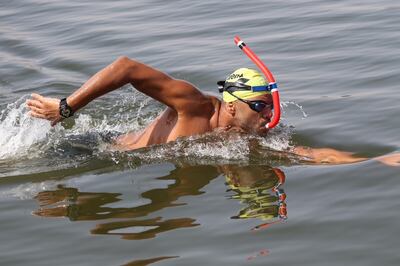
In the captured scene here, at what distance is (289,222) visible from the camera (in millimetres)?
6297

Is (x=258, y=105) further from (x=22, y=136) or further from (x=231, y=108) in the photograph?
(x=22, y=136)

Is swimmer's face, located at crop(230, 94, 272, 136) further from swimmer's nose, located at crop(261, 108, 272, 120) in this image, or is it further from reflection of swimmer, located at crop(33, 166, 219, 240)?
reflection of swimmer, located at crop(33, 166, 219, 240)

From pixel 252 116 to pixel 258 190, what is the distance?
2.73ft

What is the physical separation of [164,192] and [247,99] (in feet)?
3.39

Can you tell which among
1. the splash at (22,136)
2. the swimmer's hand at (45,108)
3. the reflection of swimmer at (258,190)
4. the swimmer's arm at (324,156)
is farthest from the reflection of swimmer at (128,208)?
the splash at (22,136)

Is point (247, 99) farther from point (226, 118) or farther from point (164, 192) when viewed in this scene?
point (164, 192)

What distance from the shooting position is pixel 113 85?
7.30 meters

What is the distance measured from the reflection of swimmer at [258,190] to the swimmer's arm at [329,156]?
1.35 ft

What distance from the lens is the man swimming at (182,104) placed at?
7285 millimetres

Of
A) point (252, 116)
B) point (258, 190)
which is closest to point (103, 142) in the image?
point (252, 116)

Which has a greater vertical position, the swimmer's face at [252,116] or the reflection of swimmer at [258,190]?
the swimmer's face at [252,116]

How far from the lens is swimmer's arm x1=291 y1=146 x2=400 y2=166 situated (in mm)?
7457

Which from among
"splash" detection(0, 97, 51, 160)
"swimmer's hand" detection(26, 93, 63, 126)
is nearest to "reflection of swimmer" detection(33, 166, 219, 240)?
"swimmer's hand" detection(26, 93, 63, 126)

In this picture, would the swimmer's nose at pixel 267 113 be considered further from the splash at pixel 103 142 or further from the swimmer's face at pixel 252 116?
the splash at pixel 103 142
